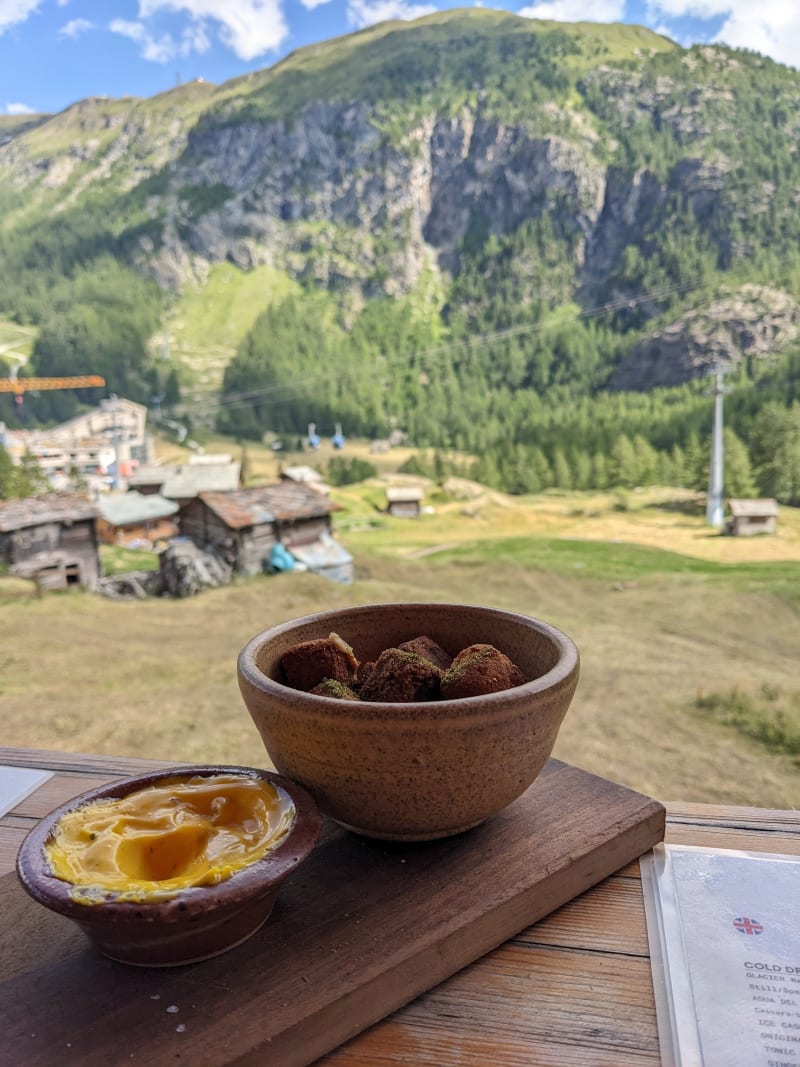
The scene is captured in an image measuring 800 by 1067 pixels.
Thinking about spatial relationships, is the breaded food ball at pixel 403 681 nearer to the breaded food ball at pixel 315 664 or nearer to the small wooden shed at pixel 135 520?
the breaded food ball at pixel 315 664

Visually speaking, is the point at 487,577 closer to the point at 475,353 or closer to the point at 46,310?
the point at 475,353

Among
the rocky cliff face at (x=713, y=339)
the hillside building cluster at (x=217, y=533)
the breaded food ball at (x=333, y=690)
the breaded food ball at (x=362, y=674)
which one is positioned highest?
the rocky cliff face at (x=713, y=339)

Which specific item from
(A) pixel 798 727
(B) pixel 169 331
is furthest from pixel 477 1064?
(B) pixel 169 331

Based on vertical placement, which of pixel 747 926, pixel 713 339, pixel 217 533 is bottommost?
pixel 217 533

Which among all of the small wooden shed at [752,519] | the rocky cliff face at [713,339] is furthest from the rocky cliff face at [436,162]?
the small wooden shed at [752,519]

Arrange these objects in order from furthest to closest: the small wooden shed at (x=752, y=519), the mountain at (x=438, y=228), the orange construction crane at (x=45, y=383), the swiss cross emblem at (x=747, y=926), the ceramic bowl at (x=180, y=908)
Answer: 1. the orange construction crane at (x=45, y=383)
2. the mountain at (x=438, y=228)
3. the small wooden shed at (x=752, y=519)
4. the swiss cross emblem at (x=747, y=926)
5. the ceramic bowl at (x=180, y=908)

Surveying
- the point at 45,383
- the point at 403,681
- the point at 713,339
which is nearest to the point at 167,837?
the point at 403,681

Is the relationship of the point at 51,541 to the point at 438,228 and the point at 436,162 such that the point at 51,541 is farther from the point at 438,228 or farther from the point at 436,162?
the point at 436,162
